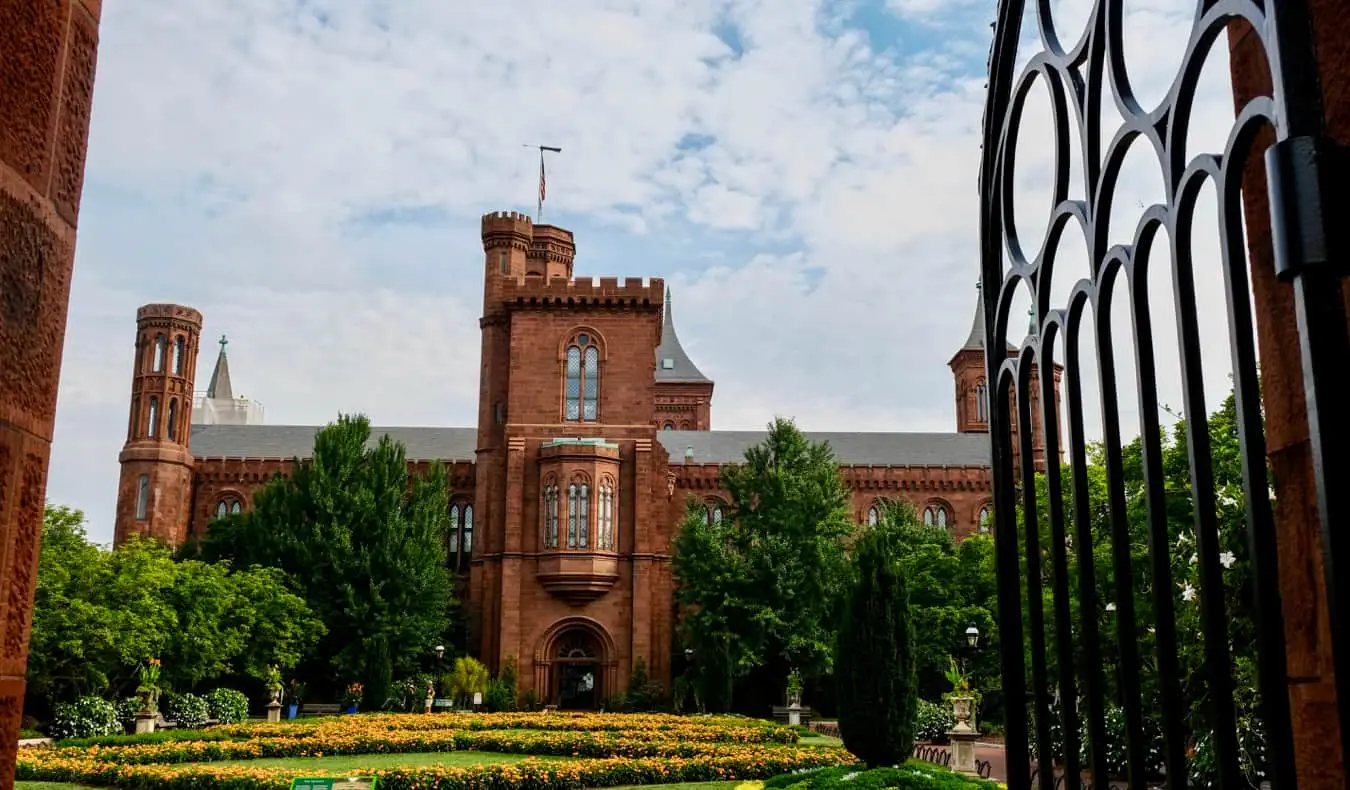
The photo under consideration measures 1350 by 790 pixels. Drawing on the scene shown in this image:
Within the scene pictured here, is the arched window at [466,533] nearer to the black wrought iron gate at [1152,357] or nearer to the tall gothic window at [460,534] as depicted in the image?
the tall gothic window at [460,534]

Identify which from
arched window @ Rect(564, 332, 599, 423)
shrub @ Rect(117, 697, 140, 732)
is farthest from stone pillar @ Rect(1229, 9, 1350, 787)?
arched window @ Rect(564, 332, 599, 423)

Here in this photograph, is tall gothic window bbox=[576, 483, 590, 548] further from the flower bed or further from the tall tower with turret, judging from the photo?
the tall tower with turret

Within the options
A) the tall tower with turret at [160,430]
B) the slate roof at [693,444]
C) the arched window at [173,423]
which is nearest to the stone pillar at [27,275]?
the tall tower with turret at [160,430]

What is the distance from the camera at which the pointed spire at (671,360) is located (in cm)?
6281

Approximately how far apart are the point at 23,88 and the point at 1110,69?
2.16 meters

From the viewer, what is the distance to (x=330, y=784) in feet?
34.1

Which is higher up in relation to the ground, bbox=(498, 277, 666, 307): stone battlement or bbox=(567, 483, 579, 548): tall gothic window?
bbox=(498, 277, 666, 307): stone battlement

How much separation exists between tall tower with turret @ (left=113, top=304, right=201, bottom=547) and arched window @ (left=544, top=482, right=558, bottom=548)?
1448 centimetres

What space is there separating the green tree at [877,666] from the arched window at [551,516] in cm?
2102

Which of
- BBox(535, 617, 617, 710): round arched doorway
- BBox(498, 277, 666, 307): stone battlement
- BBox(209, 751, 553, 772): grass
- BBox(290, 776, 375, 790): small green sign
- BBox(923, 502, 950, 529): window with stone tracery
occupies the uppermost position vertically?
BBox(498, 277, 666, 307): stone battlement

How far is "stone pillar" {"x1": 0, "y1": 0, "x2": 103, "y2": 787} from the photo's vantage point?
86.1 inches

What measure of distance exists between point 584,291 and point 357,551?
426 inches

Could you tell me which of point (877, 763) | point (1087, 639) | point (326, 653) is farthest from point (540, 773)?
point (326, 653)

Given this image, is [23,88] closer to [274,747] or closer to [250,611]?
[274,747]
